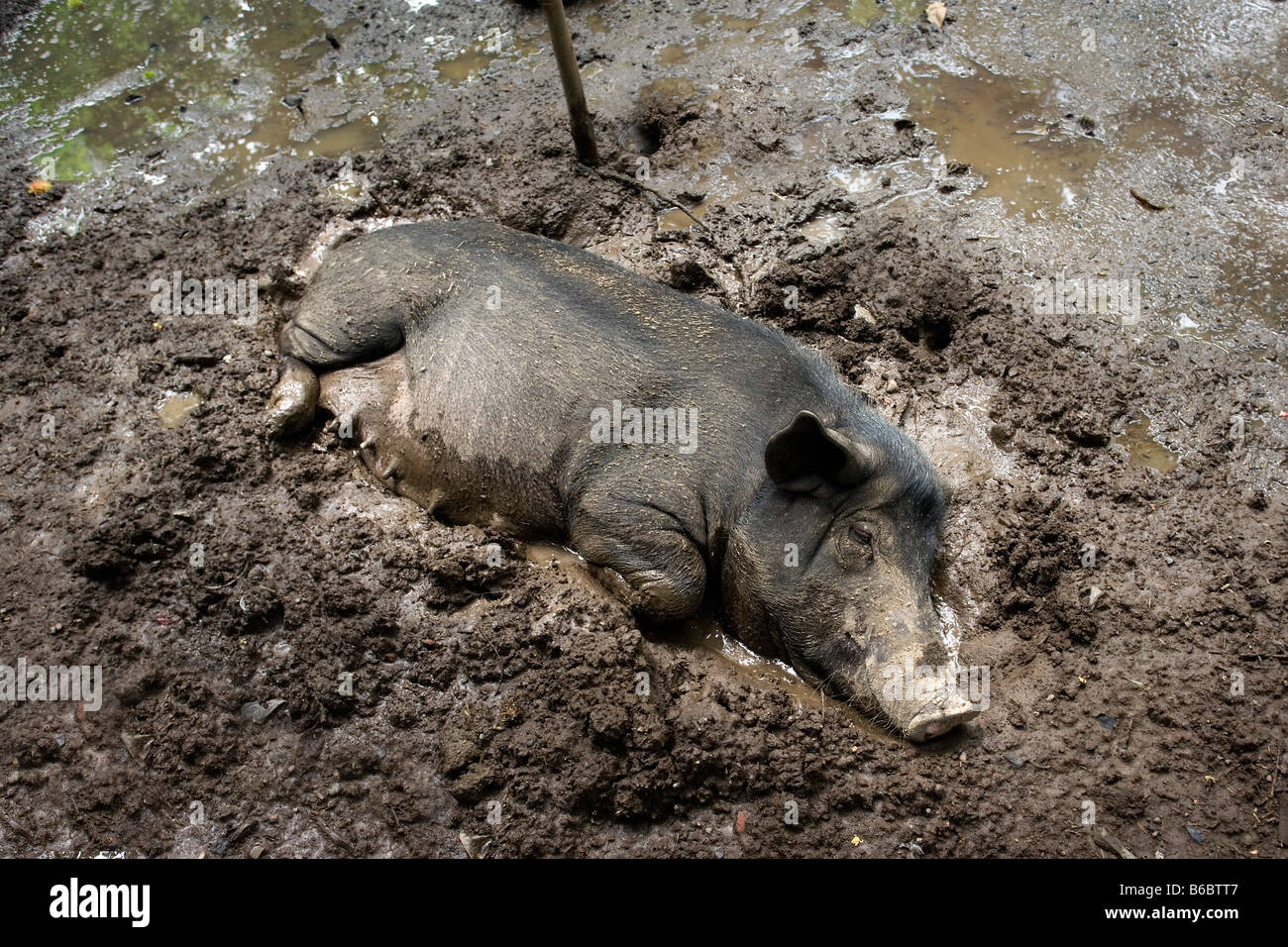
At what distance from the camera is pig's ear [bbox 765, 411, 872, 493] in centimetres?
394

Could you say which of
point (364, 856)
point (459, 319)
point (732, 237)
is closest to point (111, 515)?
point (459, 319)

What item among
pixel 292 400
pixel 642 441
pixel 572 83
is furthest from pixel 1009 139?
pixel 292 400

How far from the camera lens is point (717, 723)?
4016 millimetres

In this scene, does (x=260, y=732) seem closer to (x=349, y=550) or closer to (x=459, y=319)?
(x=349, y=550)

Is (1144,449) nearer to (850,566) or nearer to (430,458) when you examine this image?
(850,566)

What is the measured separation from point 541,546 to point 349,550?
100 centimetres

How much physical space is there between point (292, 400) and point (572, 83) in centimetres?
293

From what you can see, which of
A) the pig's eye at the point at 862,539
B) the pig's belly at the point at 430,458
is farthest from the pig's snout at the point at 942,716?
the pig's belly at the point at 430,458

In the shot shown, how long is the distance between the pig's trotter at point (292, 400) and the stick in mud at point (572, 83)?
2653 mm

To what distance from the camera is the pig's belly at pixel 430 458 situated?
15.9ft

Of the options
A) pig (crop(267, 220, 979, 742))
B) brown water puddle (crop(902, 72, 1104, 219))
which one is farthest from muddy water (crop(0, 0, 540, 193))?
brown water puddle (crop(902, 72, 1104, 219))

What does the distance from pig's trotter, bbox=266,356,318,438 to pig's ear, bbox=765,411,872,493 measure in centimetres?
286

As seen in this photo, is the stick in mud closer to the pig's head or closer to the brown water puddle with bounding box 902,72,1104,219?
the brown water puddle with bounding box 902,72,1104,219

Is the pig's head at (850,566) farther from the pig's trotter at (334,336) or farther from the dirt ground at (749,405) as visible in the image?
the pig's trotter at (334,336)
